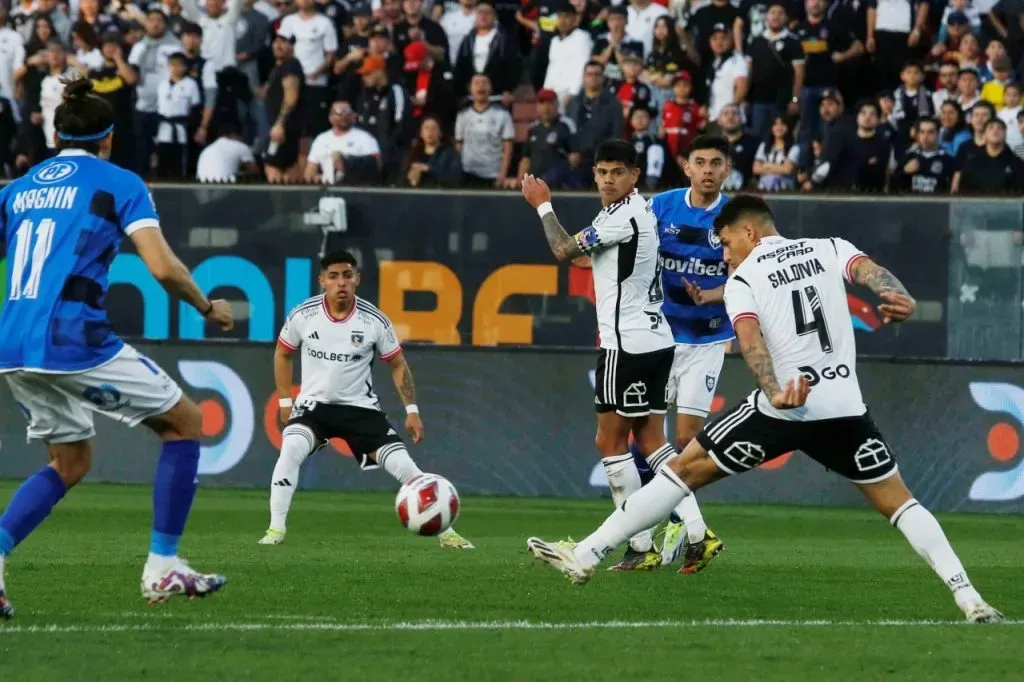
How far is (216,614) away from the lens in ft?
A: 25.6

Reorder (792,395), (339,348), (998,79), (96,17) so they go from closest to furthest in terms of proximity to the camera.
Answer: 1. (792,395)
2. (339,348)
3. (998,79)
4. (96,17)

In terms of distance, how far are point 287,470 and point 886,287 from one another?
17.0ft

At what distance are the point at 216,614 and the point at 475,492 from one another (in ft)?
30.1

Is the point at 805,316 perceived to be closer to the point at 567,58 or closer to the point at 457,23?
the point at 567,58

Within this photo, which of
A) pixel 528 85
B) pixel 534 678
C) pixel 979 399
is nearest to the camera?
pixel 534 678

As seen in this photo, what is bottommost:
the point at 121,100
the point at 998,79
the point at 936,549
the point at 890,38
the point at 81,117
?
the point at 936,549

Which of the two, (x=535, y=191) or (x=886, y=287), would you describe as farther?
(x=535, y=191)

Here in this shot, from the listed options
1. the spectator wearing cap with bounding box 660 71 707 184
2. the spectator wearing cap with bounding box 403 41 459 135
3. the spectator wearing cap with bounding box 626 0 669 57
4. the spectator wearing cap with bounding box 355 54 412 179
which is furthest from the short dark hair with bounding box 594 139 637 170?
the spectator wearing cap with bounding box 626 0 669 57

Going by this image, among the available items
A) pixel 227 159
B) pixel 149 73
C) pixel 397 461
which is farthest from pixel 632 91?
pixel 397 461

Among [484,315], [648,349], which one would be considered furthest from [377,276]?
[648,349]

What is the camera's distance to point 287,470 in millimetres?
11773

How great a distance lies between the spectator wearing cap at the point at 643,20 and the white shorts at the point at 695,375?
32.0 feet

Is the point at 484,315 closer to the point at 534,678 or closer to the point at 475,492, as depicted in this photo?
the point at 475,492

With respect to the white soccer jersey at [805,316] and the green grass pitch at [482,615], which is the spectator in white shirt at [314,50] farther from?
the white soccer jersey at [805,316]
